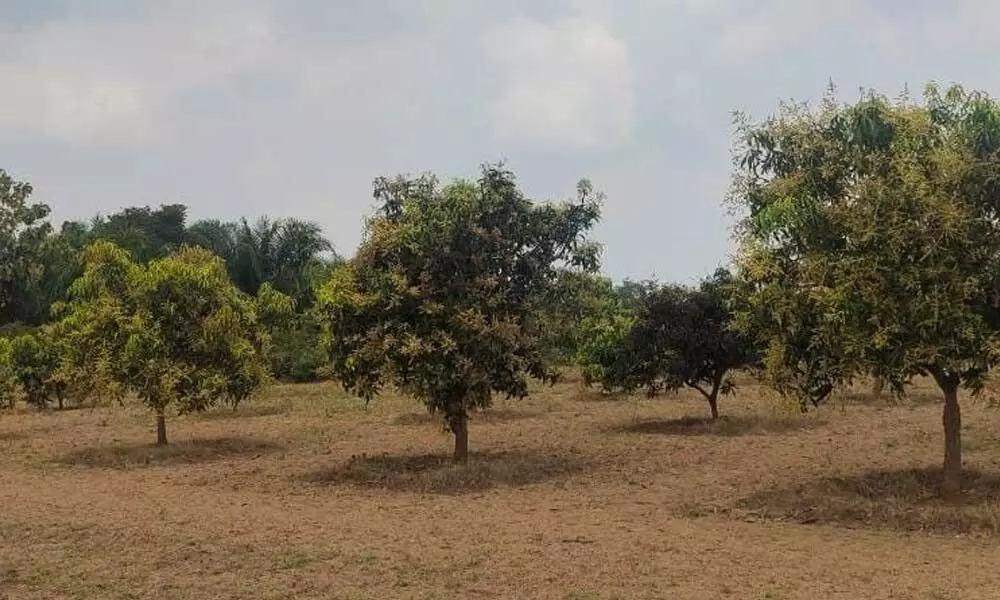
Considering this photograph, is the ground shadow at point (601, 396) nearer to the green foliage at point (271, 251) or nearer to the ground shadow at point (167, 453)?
the ground shadow at point (167, 453)

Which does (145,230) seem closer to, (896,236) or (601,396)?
(601,396)

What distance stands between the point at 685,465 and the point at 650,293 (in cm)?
642

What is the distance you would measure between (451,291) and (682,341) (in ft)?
25.3

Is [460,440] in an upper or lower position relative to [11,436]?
upper

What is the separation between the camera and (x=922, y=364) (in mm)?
10758

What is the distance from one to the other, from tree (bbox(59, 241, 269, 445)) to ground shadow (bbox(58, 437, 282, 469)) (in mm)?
963

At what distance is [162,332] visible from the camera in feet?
60.7

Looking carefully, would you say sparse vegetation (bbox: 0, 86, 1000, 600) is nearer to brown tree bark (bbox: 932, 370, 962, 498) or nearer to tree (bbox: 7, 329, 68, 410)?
brown tree bark (bbox: 932, 370, 962, 498)

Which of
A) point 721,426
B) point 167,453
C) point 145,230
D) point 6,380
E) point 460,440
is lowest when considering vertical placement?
point 167,453

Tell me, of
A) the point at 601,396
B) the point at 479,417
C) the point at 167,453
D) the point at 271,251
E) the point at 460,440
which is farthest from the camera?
the point at 271,251

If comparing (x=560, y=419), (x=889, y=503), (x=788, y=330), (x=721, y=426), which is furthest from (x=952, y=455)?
(x=560, y=419)

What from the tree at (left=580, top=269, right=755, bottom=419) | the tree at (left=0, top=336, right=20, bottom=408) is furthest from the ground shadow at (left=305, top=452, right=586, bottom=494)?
the tree at (left=0, top=336, right=20, bottom=408)

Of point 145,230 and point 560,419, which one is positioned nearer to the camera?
point 560,419

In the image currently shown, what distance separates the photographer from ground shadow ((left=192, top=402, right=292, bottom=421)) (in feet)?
85.4
